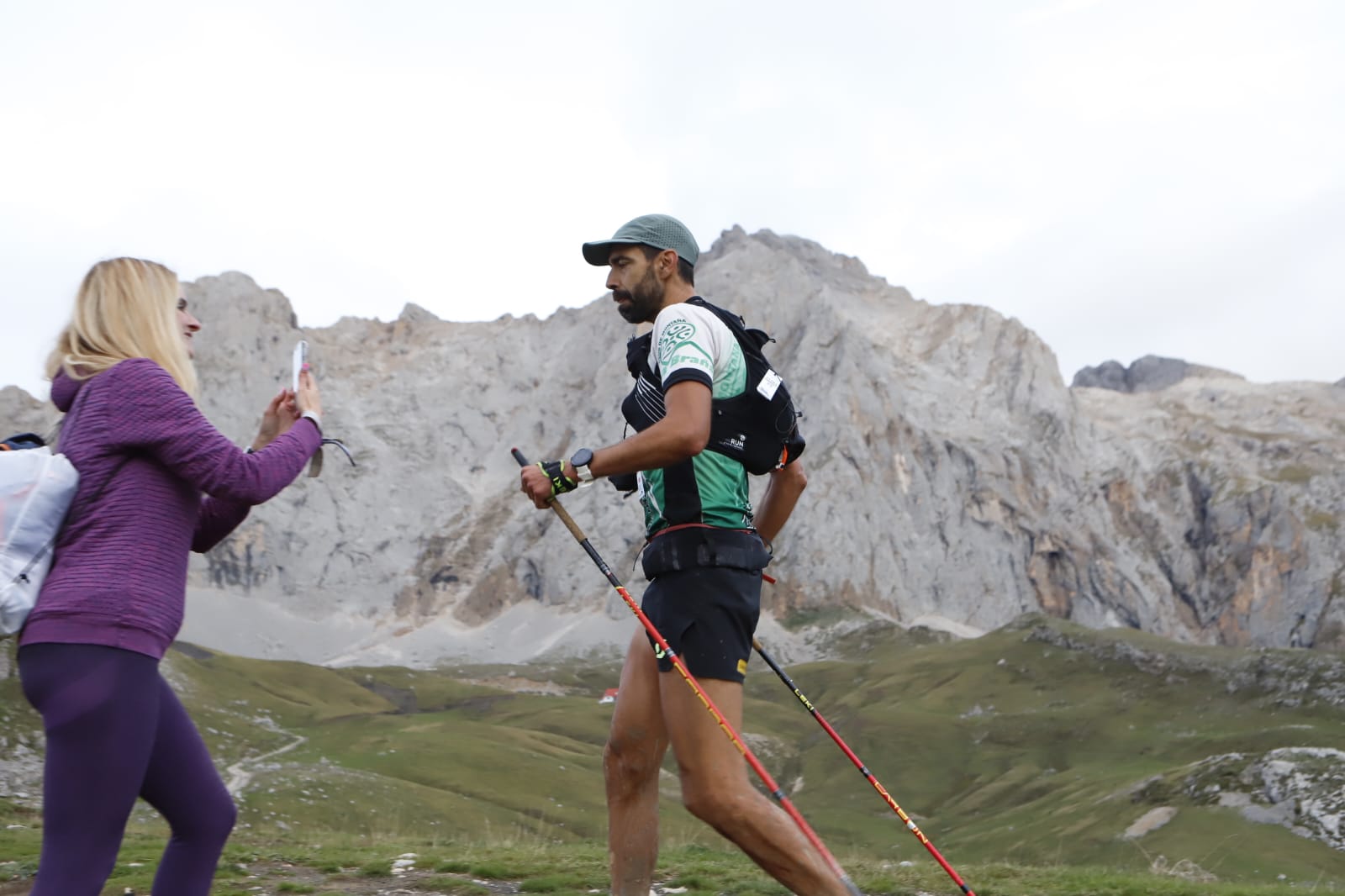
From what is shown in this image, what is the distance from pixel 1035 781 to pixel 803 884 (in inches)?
3861

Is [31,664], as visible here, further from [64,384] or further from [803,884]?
[803,884]

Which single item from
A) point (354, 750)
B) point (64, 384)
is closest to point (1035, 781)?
point (354, 750)

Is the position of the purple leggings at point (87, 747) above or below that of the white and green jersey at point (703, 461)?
below

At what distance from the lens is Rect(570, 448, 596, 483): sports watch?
24.7ft

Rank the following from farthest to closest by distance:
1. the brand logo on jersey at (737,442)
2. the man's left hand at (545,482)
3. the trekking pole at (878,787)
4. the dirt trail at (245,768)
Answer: the dirt trail at (245,768), the brand logo on jersey at (737,442), the trekking pole at (878,787), the man's left hand at (545,482)

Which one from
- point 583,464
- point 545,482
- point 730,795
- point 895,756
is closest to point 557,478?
point 545,482

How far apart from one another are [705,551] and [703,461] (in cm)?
63

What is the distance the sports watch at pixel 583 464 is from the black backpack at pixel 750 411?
0.59 metres

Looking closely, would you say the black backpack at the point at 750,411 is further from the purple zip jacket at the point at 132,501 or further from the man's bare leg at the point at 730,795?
the purple zip jacket at the point at 132,501

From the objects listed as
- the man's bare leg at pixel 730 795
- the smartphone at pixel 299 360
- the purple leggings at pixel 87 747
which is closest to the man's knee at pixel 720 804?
the man's bare leg at pixel 730 795

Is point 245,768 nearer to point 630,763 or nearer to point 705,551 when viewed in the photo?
point 630,763

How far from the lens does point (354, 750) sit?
295 feet

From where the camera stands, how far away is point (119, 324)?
601 centimetres

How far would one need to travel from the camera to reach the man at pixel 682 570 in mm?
7129
